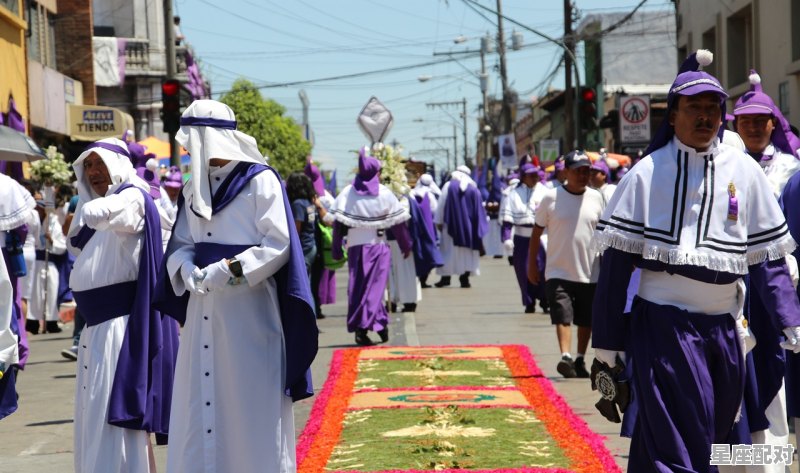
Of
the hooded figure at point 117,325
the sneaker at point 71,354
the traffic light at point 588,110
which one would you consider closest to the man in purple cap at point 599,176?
the sneaker at point 71,354

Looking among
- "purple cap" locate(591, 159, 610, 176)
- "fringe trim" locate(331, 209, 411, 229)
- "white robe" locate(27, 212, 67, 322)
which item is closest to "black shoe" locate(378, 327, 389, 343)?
"fringe trim" locate(331, 209, 411, 229)

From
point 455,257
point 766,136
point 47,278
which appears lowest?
point 455,257

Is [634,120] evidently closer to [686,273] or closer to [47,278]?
[47,278]

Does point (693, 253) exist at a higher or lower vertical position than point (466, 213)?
higher

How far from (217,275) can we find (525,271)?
42.8 feet

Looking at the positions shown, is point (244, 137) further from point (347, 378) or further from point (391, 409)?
point (347, 378)

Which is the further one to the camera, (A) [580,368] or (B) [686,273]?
(A) [580,368]

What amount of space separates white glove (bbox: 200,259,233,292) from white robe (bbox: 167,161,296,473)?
0.09 meters

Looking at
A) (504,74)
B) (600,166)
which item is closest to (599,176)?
(600,166)

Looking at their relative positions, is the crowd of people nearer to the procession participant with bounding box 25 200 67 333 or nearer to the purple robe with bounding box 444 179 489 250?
the procession participant with bounding box 25 200 67 333

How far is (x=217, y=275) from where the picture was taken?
6645 millimetres

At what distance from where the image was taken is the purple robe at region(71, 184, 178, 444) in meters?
7.41

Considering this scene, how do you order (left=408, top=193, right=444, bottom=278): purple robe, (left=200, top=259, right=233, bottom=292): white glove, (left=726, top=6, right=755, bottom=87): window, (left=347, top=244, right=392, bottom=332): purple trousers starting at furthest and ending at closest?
(left=726, top=6, right=755, bottom=87): window → (left=408, top=193, right=444, bottom=278): purple robe → (left=347, top=244, right=392, bottom=332): purple trousers → (left=200, top=259, right=233, bottom=292): white glove

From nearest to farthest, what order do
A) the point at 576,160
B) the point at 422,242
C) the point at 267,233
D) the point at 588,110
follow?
the point at 267,233
the point at 576,160
the point at 422,242
the point at 588,110
